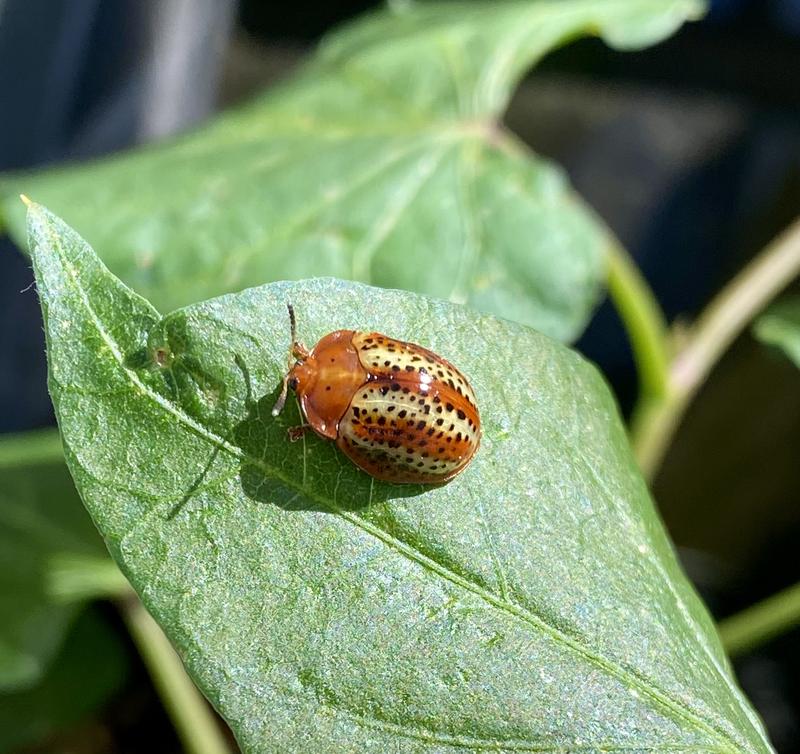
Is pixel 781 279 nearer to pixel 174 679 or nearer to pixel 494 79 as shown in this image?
pixel 494 79

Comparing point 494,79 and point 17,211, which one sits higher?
point 494,79

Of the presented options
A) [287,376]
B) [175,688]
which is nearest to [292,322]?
[287,376]

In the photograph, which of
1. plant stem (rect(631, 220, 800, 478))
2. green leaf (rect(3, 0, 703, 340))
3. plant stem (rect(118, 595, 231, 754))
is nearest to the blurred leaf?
plant stem (rect(118, 595, 231, 754))

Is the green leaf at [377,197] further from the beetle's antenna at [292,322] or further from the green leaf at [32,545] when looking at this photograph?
the beetle's antenna at [292,322]

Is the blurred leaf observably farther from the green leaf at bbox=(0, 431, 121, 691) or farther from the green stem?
the green stem

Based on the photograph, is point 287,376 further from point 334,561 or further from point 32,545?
point 32,545


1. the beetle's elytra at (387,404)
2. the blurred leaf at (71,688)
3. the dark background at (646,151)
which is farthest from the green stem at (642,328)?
the blurred leaf at (71,688)

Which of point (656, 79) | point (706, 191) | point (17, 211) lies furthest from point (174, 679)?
point (656, 79)
